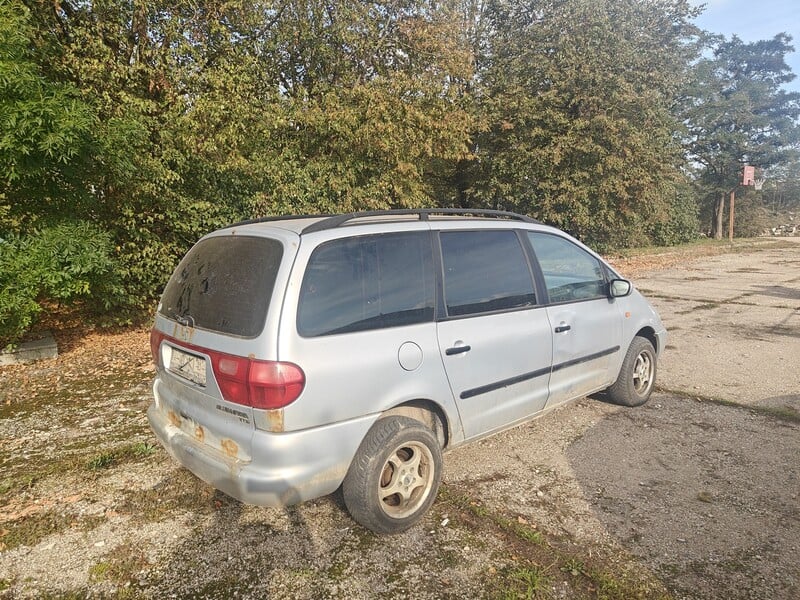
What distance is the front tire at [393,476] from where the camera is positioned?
8.89 feet

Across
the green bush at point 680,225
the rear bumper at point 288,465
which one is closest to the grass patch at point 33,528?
the rear bumper at point 288,465

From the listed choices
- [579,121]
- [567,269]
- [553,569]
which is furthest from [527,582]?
[579,121]

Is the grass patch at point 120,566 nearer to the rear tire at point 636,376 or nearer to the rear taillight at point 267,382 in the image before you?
the rear taillight at point 267,382

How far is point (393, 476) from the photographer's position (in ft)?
9.53

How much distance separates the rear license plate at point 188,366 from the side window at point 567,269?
2.42m

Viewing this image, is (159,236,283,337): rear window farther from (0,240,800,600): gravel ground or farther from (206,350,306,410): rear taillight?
(0,240,800,600): gravel ground

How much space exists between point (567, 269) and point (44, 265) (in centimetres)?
518

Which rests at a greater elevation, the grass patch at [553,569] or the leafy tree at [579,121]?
the leafy tree at [579,121]

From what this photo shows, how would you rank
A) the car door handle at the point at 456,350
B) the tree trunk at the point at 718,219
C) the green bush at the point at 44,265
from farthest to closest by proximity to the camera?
the tree trunk at the point at 718,219
the green bush at the point at 44,265
the car door handle at the point at 456,350

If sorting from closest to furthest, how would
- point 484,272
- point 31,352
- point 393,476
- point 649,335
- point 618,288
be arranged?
point 393,476
point 484,272
point 618,288
point 649,335
point 31,352

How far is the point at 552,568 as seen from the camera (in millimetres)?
2600

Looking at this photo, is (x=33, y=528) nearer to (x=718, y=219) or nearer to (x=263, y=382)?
(x=263, y=382)

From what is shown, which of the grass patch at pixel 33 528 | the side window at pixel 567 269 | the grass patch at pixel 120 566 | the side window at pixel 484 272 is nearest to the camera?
the grass patch at pixel 120 566

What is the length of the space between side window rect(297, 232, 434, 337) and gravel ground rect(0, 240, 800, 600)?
1.22 m
